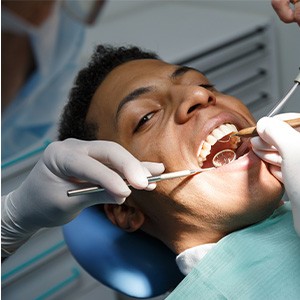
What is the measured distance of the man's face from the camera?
43.3 inches

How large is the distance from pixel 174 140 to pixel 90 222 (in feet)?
1.17

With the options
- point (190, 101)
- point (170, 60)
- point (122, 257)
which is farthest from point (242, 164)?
point (170, 60)

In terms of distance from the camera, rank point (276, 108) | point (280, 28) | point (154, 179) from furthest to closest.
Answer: point (280, 28)
point (276, 108)
point (154, 179)

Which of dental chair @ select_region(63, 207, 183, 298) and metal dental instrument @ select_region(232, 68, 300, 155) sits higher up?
metal dental instrument @ select_region(232, 68, 300, 155)

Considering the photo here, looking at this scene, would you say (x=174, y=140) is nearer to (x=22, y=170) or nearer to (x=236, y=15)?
(x=22, y=170)

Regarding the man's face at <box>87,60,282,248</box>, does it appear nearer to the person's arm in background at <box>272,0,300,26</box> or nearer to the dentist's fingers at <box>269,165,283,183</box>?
the dentist's fingers at <box>269,165,283,183</box>

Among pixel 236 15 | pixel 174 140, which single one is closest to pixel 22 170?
pixel 174 140

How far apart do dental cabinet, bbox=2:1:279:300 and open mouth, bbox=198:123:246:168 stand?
0.61 feet

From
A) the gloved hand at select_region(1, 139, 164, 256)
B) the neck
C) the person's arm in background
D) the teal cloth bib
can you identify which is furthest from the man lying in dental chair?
the neck

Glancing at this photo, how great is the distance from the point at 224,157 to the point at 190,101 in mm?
145

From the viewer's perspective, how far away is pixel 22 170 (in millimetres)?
1229

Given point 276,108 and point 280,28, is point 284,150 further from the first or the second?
point 280,28

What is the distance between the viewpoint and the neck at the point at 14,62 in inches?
17.8

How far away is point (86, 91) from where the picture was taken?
4.33 ft
